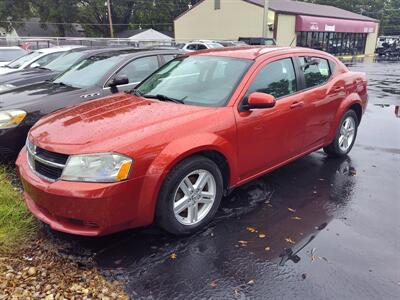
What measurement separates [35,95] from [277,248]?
4039mm

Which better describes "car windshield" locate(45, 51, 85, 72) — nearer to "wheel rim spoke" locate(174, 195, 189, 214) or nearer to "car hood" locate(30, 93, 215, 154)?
"car hood" locate(30, 93, 215, 154)

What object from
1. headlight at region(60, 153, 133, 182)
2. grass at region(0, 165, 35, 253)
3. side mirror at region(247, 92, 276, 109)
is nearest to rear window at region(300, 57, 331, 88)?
side mirror at region(247, 92, 276, 109)

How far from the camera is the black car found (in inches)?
189

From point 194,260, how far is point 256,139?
1415 millimetres

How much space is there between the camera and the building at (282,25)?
32.6 meters

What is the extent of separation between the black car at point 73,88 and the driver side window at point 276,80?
7.32 ft

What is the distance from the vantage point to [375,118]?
8367 mm

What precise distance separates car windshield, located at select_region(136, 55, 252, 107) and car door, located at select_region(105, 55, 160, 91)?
1.50m

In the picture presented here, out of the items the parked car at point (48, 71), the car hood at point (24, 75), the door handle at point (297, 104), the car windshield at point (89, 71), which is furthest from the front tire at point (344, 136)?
the car hood at point (24, 75)

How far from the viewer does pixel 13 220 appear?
11.6 ft

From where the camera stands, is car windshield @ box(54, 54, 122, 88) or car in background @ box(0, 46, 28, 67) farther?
car in background @ box(0, 46, 28, 67)

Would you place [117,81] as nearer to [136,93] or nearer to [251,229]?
[136,93]

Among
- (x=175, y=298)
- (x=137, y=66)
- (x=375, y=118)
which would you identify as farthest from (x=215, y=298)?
(x=375, y=118)

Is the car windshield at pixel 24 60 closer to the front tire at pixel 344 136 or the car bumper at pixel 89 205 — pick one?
the front tire at pixel 344 136
